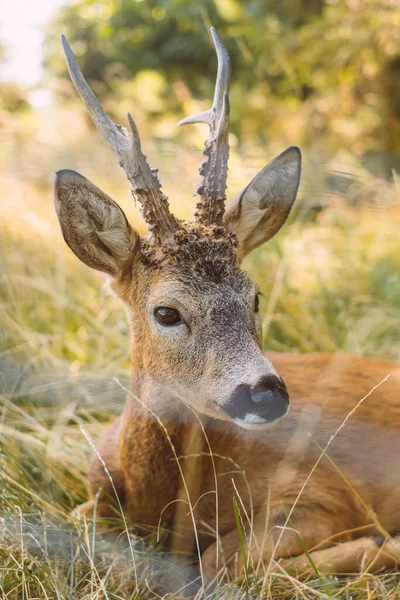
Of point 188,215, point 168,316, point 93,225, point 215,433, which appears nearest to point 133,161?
point 93,225

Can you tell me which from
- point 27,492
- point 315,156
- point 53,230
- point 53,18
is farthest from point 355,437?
point 53,18

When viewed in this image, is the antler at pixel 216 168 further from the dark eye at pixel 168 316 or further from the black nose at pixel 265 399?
the black nose at pixel 265 399

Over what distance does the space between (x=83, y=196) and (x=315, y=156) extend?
611 centimetres

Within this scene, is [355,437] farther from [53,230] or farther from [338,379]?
[53,230]

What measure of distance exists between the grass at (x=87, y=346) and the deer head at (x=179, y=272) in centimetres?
40

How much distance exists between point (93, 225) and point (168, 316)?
499 millimetres

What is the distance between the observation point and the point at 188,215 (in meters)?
6.33

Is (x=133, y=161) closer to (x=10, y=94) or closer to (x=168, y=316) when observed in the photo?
(x=168, y=316)

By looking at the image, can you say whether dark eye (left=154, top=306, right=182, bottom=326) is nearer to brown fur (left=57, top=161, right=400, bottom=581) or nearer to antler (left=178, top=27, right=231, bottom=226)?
brown fur (left=57, top=161, right=400, bottom=581)

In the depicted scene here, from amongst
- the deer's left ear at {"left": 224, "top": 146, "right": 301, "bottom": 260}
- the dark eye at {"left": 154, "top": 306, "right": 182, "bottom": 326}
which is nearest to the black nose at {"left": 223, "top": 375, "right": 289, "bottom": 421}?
the dark eye at {"left": 154, "top": 306, "right": 182, "bottom": 326}

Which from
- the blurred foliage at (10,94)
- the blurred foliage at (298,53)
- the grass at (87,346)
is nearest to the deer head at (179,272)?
the grass at (87,346)

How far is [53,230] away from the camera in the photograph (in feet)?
19.7

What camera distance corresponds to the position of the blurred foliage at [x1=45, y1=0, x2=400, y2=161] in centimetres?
928

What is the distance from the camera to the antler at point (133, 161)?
2600 mm
